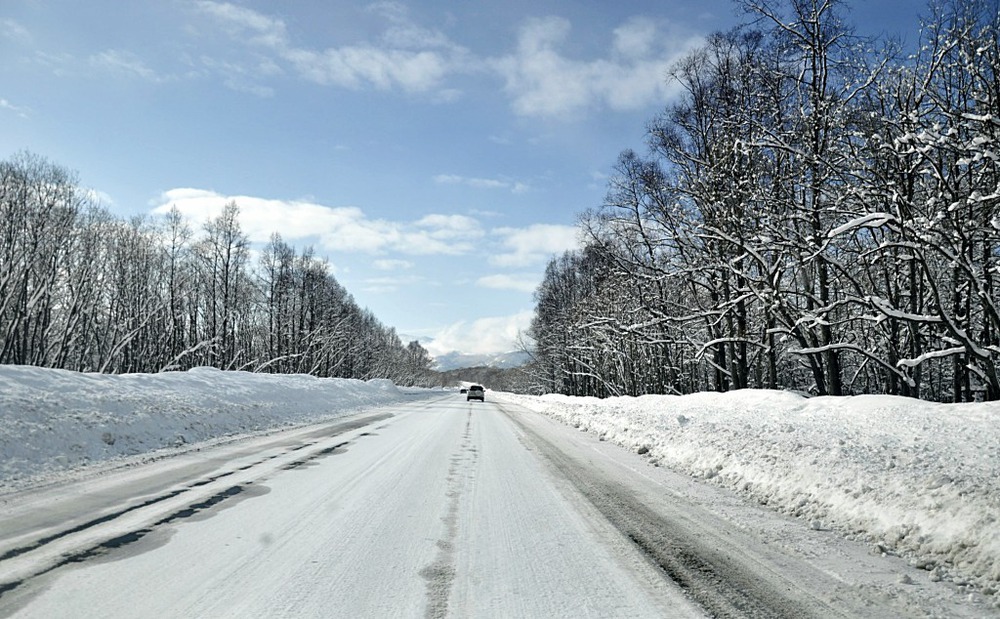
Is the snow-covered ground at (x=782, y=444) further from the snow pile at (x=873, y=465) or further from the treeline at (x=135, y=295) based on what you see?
the treeline at (x=135, y=295)

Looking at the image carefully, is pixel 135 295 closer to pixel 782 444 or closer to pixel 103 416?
pixel 103 416

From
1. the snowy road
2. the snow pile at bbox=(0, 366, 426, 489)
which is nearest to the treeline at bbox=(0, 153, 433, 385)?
the snow pile at bbox=(0, 366, 426, 489)

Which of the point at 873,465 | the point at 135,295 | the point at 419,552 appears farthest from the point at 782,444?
the point at 135,295

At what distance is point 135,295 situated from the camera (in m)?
43.8

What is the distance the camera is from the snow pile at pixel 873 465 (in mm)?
4238

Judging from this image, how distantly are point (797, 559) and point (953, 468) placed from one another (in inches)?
107

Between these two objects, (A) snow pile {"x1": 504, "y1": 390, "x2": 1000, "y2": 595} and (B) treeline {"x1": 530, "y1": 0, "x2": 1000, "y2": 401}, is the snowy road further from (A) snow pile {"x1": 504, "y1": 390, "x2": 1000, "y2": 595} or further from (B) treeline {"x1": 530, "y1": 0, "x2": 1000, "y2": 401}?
(B) treeline {"x1": 530, "y1": 0, "x2": 1000, "y2": 401}

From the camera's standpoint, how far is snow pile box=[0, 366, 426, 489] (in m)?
8.30

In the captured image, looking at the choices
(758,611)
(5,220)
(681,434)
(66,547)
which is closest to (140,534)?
(66,547)

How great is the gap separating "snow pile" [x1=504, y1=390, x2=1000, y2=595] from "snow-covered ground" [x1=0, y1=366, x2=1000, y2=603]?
2cm

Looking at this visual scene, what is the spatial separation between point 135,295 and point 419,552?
50.0m

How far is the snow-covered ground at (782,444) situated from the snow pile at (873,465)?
0.7 inches

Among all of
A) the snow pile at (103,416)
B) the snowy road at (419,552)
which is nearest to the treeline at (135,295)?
the snow pile at (103,416)

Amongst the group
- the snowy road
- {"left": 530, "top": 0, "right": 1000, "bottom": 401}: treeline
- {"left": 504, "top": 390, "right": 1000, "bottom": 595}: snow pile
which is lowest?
→ the snowy road
